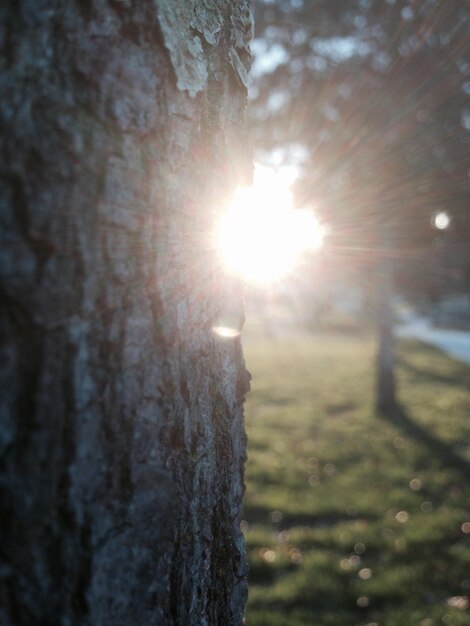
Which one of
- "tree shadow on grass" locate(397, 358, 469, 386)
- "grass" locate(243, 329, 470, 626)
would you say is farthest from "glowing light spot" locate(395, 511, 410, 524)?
"tree shadow on grass" locate(397, 358, 469, 386)

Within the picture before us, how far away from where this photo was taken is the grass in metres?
3.66

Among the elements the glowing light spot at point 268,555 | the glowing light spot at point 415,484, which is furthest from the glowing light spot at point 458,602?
the glowing light spot at point 415,484

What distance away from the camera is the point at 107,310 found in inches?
31.3

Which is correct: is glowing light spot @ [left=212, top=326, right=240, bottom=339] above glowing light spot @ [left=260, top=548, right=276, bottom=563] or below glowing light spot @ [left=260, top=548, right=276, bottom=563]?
above

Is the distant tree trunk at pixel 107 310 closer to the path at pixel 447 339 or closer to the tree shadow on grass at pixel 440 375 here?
the tree shadow on grass at pixel 440 375

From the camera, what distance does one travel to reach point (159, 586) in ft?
2.97

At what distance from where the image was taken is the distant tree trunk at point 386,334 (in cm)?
918

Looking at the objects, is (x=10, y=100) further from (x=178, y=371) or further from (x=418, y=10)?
(x=418, y=10)

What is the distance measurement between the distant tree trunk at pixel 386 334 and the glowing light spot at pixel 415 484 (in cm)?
335

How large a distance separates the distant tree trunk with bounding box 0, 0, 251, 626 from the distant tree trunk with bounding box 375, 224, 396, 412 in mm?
8453

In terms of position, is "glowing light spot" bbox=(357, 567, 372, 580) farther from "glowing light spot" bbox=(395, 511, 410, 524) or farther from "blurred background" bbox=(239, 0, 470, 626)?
"glowing light spot" bbox=(395, 511, 410, 524)

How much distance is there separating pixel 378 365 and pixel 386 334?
0.61 metres

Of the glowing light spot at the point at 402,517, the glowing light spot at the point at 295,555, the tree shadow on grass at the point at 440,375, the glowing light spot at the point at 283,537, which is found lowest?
the glowing light spot at the point at 295,555

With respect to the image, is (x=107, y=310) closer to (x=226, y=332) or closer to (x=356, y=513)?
(x=226, y=332)
